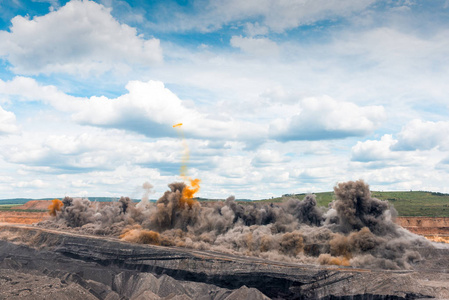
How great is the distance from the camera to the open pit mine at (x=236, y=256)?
123ft

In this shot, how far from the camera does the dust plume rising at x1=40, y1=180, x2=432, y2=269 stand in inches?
1959

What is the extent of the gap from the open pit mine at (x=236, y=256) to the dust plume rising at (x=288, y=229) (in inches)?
6.9

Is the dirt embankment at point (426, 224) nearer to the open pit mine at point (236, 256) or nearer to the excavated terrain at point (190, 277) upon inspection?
the open pit mine at point (236, 256)

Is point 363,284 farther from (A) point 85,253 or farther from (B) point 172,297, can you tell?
(A) point 85,253

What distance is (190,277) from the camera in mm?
45781

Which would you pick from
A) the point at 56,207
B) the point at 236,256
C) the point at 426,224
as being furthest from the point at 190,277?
the point at 426,224

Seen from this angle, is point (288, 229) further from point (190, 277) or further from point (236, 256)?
point (190, 277)

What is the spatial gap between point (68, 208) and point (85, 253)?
3554 cm

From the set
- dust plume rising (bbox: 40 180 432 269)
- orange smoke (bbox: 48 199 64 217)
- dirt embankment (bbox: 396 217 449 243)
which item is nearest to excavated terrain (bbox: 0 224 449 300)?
dust plume rising (bbox: 40 180 432 269)

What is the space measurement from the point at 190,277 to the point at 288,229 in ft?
76.0

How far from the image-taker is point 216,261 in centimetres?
4566

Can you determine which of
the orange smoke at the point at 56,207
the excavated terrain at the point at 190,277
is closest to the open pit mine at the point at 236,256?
the excavated terrain at the point at 190,277

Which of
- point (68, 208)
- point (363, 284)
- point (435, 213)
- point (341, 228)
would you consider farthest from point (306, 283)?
point (435, 213)

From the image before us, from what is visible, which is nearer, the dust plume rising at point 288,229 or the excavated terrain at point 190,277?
the excavated terrain at point 190,277
